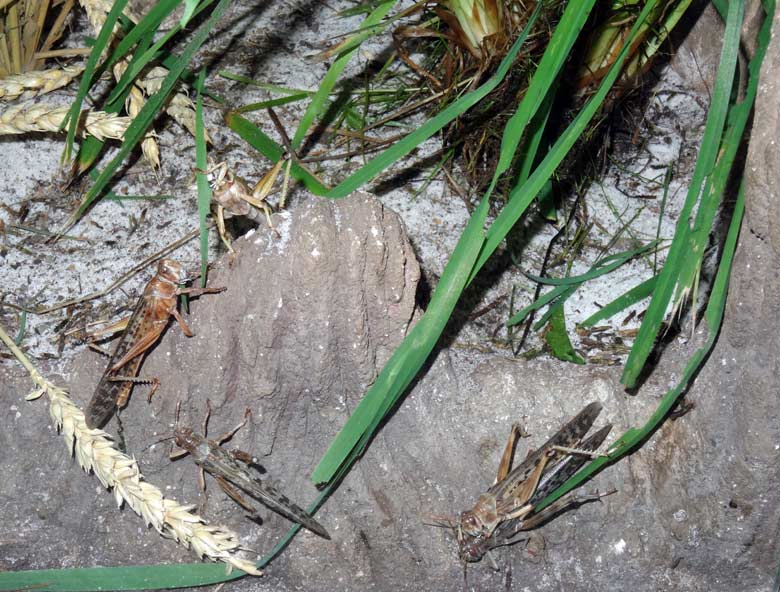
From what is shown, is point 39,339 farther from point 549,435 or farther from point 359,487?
point 549,435

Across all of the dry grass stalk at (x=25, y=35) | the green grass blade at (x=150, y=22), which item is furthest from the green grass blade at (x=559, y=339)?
the dry grass stalk at (x=25, y=35)

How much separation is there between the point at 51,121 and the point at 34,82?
18cm

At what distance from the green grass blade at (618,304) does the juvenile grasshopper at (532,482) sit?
0.93 feet

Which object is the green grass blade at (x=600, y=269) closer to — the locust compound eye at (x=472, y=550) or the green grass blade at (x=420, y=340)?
the green grass blade at (x=420, y=340)

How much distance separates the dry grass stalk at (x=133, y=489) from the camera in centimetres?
129

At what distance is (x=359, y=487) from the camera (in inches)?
54.7

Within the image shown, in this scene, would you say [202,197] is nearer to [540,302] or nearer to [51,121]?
[51,121]

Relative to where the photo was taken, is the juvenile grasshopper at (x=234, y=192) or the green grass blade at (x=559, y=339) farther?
the green grass blade at (x=559, y=339)

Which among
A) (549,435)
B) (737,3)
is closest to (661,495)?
(549,435)

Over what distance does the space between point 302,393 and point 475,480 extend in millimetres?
373

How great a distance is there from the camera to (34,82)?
5.44 ft

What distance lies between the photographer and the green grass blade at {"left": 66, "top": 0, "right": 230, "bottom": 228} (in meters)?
1.29

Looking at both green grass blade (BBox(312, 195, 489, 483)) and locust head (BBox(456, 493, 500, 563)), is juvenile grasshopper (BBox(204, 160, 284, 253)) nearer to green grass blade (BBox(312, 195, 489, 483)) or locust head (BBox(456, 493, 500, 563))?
green grass blade (BBox(312, 195, 489, 483))

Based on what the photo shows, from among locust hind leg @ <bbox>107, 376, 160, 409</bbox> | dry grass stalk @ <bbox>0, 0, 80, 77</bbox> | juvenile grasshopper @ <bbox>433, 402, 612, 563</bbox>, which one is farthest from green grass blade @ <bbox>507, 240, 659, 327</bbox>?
dry grass stalk @ <bbox>0, 0, 80, 77</bbox>
